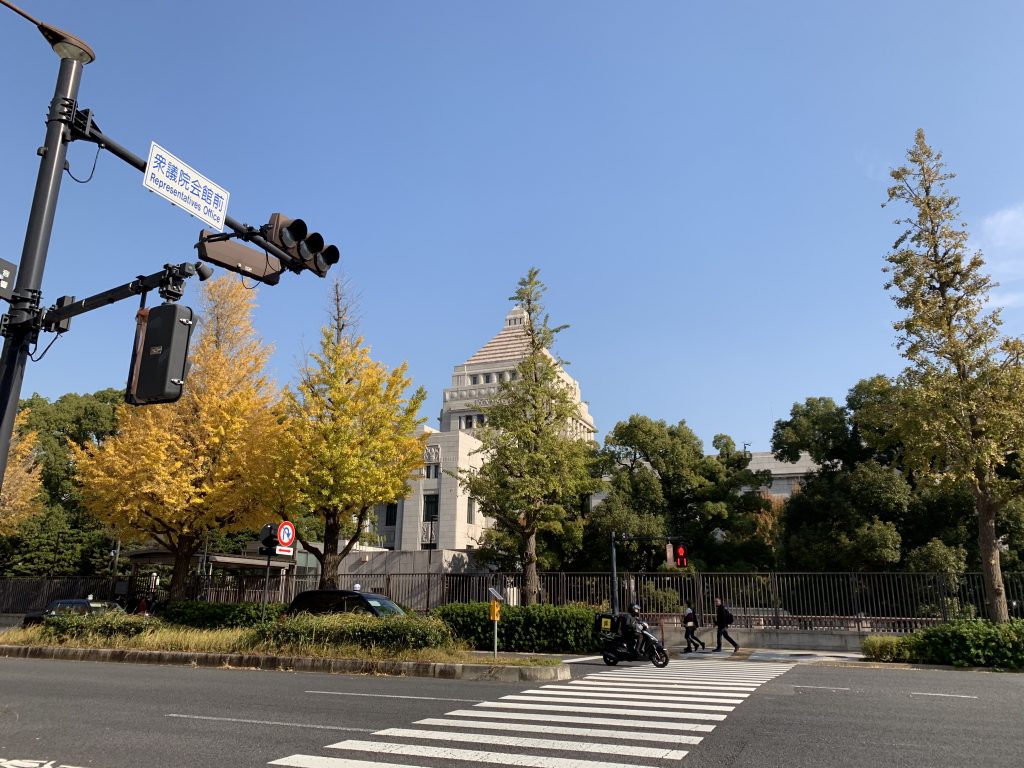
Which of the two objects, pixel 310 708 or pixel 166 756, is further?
pixel 310 708

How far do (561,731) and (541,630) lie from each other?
44.1 feet

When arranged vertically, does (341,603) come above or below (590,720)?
above

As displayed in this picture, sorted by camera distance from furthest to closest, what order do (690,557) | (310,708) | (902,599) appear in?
(690,557)
(902,599)
(310,708)

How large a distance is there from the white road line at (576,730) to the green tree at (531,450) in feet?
46.4

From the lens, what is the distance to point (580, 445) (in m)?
24.5

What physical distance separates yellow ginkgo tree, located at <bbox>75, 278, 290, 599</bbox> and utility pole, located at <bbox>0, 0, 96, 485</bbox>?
16.7 metres

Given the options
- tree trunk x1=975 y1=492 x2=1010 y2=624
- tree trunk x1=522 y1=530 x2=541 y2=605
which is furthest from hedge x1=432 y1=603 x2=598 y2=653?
tree trunk x1=975 y1=492 x2=1010 y2=624

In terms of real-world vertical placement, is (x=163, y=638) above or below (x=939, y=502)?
below

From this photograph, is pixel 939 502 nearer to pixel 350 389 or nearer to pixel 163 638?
pixel 350 389

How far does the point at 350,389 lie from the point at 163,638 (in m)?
9.09

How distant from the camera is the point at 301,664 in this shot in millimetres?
15109

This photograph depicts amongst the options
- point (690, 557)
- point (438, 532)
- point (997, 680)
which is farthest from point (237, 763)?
point (438, 532)

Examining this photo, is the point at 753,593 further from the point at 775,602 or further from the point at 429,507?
the point at 429,507

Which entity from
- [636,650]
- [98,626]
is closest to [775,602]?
[636,650]
